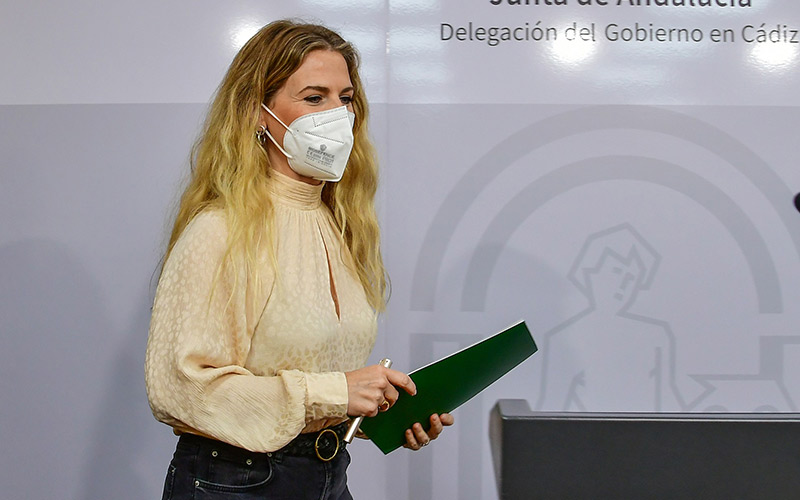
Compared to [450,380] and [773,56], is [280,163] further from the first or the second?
[773,56]

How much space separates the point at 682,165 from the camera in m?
2.18

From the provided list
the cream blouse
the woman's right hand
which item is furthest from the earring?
the woman's right hand

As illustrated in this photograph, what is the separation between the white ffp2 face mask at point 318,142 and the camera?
151cm

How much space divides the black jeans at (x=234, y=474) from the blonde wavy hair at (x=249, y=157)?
1.05 feet

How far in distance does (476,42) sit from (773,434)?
138 cm

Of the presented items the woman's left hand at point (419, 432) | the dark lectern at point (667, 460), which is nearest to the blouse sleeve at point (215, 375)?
the woman's left hand at point (419, 432)

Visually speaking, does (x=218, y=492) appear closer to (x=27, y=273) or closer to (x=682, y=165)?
(x=27, y=273)

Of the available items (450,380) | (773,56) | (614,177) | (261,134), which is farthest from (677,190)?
(261,134)

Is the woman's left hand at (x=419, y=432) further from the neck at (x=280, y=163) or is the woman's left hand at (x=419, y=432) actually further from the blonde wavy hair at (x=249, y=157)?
the neck at (x=280, y=163)

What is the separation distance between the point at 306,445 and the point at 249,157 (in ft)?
1.81

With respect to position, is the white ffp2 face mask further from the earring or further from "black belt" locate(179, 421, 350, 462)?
"black belt" locate(179, 421, 350, 462)

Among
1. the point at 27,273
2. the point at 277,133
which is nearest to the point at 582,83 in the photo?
the point at 277,133

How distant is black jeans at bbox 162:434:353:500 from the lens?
1359mm

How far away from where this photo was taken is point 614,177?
7.13 feet
